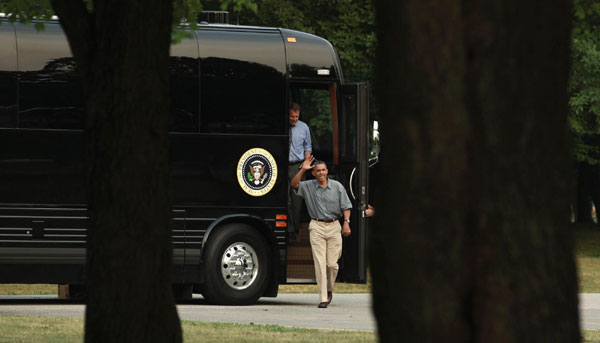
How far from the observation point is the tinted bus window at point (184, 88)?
57.9ft

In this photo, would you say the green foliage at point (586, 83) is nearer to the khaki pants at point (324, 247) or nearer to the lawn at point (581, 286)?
the lawn at point (581, 286)

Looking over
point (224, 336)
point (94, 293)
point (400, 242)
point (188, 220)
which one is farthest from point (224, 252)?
point (400, 242)

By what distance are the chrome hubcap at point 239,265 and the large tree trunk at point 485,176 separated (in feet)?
44.5

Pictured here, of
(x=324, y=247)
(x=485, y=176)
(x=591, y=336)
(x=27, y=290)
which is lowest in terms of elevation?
(x=27, y=290)

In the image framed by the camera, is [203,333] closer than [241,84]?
Yes

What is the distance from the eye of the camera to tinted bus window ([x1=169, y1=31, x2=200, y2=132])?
57.9 ft

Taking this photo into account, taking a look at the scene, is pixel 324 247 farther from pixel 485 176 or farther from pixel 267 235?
pixel 485 176

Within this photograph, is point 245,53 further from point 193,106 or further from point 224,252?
point 224,252

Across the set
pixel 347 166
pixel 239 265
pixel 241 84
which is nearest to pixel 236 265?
pixel 239 265

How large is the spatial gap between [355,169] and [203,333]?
627 cm

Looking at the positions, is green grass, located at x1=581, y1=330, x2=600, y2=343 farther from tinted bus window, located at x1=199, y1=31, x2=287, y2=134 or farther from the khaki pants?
tinted bus window, located at x1=199, y1=31, x2=287, y2=134

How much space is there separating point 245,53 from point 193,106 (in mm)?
1039

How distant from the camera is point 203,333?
39.8ft

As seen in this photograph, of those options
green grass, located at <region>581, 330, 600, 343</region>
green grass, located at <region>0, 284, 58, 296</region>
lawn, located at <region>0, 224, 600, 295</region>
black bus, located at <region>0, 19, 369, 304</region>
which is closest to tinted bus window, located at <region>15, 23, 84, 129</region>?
black bus, located at <region>0, 19, 369, 304</region>
